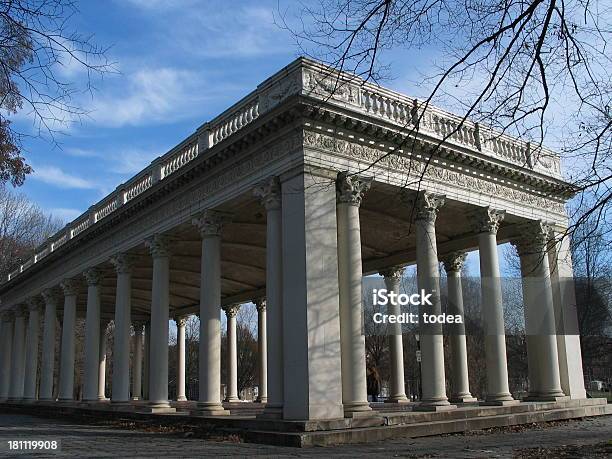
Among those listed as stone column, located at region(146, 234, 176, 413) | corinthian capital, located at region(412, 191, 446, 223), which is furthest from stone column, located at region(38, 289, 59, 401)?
corinthian capital, located at region(412, 191, 446, 223)

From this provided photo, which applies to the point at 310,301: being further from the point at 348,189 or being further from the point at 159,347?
the point at 159,347

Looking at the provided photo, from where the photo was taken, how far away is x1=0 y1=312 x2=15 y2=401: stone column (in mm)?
45469

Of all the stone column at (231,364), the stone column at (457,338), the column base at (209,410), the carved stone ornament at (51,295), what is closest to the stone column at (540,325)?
the stone column at (457,338)

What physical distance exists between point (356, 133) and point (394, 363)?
13.5 m

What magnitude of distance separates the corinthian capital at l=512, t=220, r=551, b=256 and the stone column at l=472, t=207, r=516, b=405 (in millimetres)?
2528

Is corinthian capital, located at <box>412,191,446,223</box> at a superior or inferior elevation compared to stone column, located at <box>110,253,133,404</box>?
superior

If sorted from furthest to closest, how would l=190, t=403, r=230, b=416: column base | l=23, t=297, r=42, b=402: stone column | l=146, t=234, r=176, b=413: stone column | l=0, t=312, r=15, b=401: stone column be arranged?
l=0, t=312, r=15, b=401: stone column
l=23, t=297, r=42, b=402: stone column
l=146, t=234, r=176, b=413: stone column
l=190, t=403, r=230, b=416: column base

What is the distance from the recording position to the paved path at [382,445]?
13.3 m

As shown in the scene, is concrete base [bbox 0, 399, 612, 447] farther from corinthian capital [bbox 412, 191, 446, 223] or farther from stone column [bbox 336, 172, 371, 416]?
corinthian capital [bbox 412, 191, 446, 223]

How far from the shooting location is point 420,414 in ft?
59.4

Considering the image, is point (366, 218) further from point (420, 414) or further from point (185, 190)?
point (420, 414)

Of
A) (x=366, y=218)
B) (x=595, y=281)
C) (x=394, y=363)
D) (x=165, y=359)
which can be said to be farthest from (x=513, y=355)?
(x=165, y=359)

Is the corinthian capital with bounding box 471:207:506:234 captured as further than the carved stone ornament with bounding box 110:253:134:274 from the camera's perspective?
No

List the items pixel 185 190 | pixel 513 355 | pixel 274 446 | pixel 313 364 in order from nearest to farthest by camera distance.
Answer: pixel 274 446, pixel 313 364, pixel 185 190, pixel 513 355
